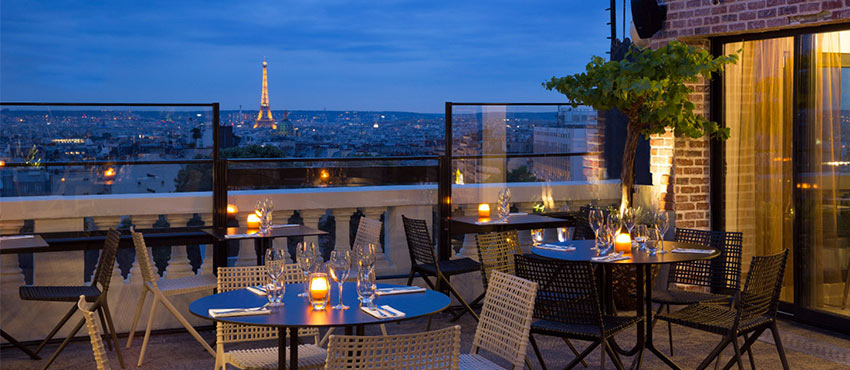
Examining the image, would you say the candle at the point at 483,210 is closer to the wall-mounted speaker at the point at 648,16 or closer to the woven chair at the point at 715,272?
the woven chair at the point at 715,272

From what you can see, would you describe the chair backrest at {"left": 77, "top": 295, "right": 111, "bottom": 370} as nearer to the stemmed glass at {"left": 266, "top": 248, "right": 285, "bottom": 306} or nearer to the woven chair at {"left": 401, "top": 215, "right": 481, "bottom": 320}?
the stemmed glass at {"left": 266, "top": 248, "right": 285, "bottom": 306}

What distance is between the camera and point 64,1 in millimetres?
13328

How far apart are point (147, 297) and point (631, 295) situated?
152 inches

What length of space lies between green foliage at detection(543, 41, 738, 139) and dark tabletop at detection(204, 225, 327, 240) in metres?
2.37

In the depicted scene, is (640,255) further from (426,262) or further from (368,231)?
(368,231)

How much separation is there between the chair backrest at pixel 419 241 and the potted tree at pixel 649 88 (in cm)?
170

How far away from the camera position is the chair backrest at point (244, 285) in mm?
4180

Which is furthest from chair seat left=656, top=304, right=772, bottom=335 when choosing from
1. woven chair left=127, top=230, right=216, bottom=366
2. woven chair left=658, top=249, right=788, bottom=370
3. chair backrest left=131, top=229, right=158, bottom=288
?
chair backrest left=131, top=229, right=158, bottom=288

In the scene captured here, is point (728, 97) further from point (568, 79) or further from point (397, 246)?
point (397, 246)

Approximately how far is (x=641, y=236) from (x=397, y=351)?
2912 mm

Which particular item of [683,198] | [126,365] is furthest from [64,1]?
[683,198]

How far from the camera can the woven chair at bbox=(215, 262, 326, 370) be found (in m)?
3.77

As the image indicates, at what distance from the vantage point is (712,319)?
4742 mm

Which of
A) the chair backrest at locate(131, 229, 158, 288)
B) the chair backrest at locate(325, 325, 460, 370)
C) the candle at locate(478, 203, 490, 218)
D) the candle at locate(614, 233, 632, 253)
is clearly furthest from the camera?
the candle at locate(478, 203, 490, 218)
